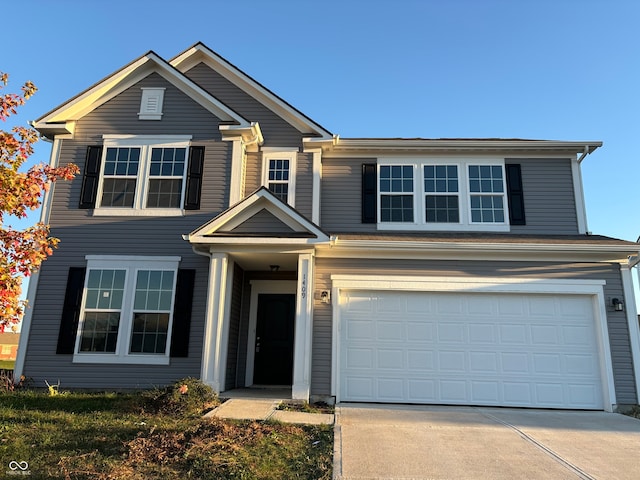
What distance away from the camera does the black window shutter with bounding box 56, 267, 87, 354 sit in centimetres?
888

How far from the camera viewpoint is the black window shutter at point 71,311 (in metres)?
8.88

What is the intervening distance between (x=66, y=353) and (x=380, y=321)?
6.26 meters

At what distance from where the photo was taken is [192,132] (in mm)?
9953

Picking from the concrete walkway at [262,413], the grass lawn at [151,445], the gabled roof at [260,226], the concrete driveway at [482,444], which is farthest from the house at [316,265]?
the grass lawn at [151,445]

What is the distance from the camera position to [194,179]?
966 centimetres

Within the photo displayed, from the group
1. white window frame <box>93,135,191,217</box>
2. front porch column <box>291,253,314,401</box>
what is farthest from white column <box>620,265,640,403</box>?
white window frame <box>93,135,191,217</box>

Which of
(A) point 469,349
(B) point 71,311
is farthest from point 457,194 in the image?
(B) point 71,311

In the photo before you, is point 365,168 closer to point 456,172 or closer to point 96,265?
point 456,172

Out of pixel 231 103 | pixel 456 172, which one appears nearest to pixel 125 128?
pixel 231 103

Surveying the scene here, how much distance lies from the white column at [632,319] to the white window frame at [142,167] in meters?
9.11

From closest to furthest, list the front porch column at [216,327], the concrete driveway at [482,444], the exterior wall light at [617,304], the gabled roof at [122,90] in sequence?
the concrete driveway at [482,444], the front porch column at [216,327], the exterior wall light at [617,304], the gabled roof at [122,90]

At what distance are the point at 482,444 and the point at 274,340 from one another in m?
5.62

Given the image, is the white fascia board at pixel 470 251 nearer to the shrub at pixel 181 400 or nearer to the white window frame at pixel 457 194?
the white window frame at pixel 457 194

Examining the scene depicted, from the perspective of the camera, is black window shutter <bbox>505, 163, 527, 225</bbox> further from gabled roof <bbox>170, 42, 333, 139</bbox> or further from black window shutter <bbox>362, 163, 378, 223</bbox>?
gabled roof <bbox>170, 42, 333, 139</bbox>
